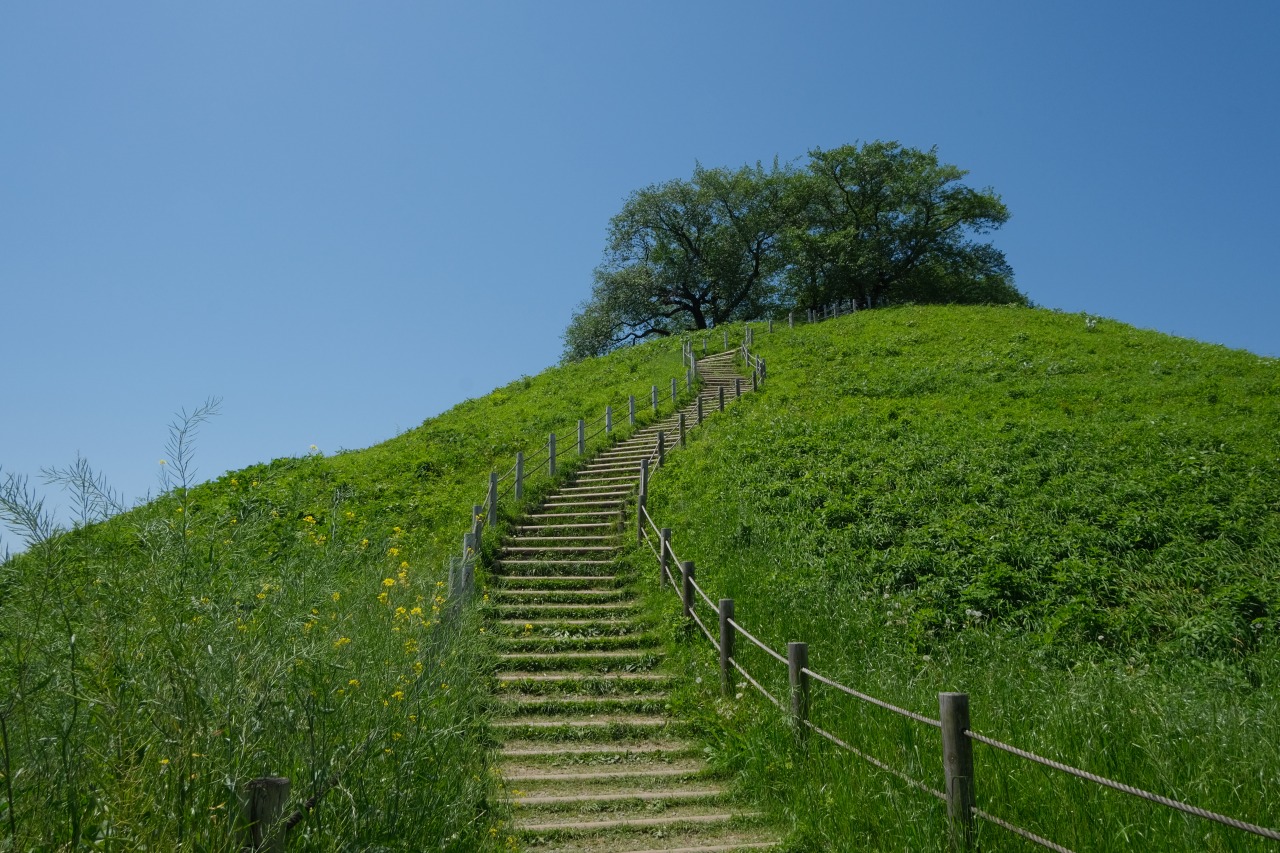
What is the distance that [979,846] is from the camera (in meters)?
4.56

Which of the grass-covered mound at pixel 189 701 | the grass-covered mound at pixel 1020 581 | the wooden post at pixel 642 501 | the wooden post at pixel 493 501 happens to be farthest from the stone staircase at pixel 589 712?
the grass-covered mound at pixel 189 701

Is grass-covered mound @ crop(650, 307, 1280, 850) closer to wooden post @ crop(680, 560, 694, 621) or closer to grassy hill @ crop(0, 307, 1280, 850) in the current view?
grassy hill @ crop(0, 307, 1280, 850)

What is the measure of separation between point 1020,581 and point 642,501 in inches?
283

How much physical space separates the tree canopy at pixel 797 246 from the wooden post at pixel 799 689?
39749mm

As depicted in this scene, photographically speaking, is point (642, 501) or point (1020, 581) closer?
point (1020, 581)

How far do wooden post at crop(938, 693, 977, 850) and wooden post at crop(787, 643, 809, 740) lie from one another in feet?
6.89

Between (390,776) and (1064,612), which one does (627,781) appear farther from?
(1064,612)

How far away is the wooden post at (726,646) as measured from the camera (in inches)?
342

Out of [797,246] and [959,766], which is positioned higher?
[797,246]

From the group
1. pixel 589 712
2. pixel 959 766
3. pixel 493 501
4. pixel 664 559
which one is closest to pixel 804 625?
pixel 589 712

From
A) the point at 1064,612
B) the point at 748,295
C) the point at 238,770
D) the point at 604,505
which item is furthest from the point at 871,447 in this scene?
the point at 748,295

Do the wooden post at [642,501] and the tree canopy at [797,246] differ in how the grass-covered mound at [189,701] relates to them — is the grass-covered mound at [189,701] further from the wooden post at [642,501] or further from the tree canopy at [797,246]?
the tree canopy at [797,246]

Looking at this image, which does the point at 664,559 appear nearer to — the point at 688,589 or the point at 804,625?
the point at 688,589

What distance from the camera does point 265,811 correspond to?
3.12 meters
